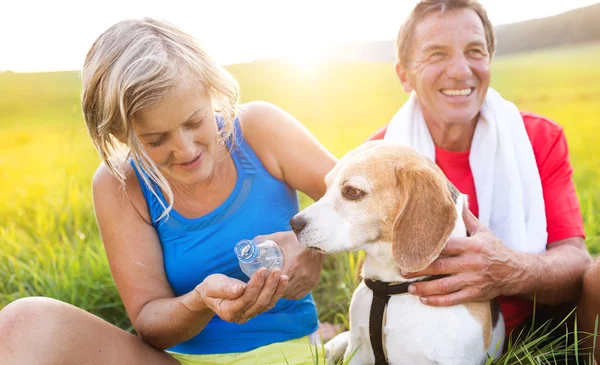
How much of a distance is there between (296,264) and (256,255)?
0.81 feet

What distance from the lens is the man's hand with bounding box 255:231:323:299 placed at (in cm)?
229

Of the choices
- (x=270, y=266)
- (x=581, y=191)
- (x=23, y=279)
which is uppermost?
(x=270, y=266)

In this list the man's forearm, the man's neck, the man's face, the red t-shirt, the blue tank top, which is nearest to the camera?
the man's forearm

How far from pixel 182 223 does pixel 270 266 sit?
1.65 feet

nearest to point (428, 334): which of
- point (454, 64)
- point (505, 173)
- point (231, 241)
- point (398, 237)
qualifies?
point (398, 237)

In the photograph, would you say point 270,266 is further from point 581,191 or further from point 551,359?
point 581,191

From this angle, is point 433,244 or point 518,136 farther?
point 518,136

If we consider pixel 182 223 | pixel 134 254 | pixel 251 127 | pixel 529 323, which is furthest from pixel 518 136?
pixel 134 254

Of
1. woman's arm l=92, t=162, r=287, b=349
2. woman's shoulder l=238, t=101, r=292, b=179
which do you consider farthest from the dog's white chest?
woman's shoulder l=238, t=101, r=292, b=179

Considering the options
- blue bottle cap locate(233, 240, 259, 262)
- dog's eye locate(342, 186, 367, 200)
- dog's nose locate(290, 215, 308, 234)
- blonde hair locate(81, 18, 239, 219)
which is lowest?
blue bottle cap locate(233, 240, 259, 262)

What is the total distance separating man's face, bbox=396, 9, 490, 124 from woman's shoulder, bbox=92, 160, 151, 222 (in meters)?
1.53

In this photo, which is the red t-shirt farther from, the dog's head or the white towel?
the dog's head

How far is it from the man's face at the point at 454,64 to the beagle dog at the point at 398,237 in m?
0.77

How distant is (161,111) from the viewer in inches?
85.2
